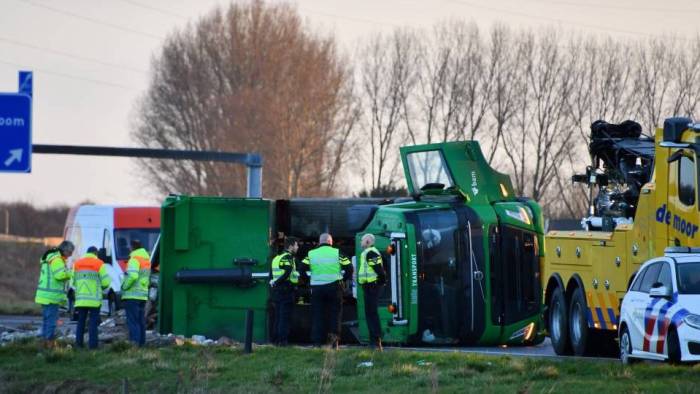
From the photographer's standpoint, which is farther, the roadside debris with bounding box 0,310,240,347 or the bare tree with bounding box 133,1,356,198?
the bare tree with bounding box 133,1,356,198

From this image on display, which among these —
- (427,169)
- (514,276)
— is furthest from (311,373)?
(427,169)

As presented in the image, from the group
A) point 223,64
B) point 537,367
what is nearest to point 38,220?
point 223,64

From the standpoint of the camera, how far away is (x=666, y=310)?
16359 millimetres

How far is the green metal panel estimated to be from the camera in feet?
77.7

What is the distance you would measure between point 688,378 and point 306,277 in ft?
33.6

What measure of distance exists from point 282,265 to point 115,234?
421 inches

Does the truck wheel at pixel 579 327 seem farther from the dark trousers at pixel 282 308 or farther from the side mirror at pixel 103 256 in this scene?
the side mirror at pixel 103 256

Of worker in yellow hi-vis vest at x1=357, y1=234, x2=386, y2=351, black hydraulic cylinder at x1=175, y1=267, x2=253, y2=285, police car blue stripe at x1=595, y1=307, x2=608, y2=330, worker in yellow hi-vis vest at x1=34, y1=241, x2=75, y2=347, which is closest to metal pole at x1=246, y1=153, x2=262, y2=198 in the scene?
black hydraulic cylinder at x1=175, y1=267, x2=253, y2=285

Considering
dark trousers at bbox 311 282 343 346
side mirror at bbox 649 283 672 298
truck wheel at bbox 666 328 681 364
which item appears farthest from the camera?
dark trousers at bbox 311 282 343 346

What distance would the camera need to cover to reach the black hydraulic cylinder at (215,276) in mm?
23544

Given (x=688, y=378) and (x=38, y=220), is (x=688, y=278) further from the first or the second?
(x=38, y=220)

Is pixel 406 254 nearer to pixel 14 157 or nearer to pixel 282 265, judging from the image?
pixel 282 265

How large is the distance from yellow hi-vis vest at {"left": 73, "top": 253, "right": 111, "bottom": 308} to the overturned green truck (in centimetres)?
220

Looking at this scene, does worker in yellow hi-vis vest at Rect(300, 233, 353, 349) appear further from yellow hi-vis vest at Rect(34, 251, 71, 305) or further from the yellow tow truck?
yellow hi-vis vest at Rect(34, 251, 71, 305)
